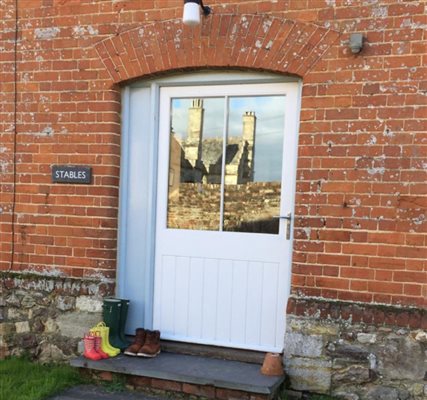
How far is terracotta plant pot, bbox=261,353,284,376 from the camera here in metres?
3.59

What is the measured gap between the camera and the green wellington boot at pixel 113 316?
4.04 m

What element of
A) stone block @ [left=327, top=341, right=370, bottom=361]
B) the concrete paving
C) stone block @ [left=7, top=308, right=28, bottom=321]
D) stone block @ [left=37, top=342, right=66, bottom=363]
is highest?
stone block @ [left=327, top=341, right=370, bottom=361]

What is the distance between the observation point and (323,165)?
3.64 meters

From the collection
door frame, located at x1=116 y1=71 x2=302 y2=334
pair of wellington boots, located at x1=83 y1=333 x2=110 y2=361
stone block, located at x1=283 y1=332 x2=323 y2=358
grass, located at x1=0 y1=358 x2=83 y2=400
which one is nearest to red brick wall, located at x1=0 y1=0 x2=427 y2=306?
door frame, located at x1=116 y1=71 x2=302 y2=334

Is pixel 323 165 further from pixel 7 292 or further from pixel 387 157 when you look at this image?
pixel 7 292

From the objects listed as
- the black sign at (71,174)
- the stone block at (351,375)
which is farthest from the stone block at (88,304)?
the stone block at (351,375)

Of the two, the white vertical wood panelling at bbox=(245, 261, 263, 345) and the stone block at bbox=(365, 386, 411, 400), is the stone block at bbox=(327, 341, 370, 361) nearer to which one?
the stone block at bbox=(365, 386, 411, 400)

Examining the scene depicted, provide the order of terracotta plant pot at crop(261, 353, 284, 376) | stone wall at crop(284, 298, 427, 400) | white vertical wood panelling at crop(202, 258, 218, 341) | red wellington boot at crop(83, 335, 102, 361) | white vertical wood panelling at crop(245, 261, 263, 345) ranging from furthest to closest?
white vertical wood panelling at crop(202, 258, 218, 341), white vertical wood panelling at crop(245, 261, 263, 345), red wellington boot at crop(83, 335, 102, 361), terracotta plant pot at crop(261, 353, 284, 376), stone wall at crop(284, 298, 427, 400)

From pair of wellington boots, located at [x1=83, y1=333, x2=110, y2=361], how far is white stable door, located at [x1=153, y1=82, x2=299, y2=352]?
0.56 metres

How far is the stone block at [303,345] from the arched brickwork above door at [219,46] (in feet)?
6.62

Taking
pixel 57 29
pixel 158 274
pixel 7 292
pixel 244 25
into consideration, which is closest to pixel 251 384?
pixel 158 274

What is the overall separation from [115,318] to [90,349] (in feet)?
1.05

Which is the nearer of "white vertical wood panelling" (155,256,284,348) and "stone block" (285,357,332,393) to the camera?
"stone block" (285,357,332,393)

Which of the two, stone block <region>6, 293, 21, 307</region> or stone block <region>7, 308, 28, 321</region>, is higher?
stone block <region>6, 293, 21, 307</region>
